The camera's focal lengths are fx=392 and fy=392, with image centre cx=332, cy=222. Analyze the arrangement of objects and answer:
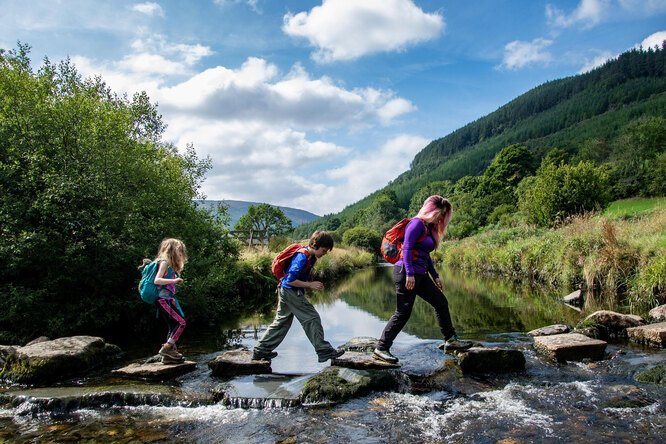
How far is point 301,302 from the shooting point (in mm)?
5641

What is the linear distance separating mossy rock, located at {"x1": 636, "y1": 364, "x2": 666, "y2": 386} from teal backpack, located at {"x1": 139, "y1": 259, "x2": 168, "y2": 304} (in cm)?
678

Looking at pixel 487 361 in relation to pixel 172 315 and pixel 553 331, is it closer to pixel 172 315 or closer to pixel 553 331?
pixel 553 331

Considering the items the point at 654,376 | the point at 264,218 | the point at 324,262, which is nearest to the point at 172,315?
the point at 654,376

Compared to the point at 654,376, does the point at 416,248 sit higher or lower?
higher

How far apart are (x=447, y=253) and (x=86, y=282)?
95.4ft

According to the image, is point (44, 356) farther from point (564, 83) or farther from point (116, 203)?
point (564, 83)

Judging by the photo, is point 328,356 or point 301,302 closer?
point 301,302

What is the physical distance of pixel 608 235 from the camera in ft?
40.3

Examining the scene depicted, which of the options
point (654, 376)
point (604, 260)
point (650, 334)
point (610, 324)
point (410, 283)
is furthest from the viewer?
point (604, 260)

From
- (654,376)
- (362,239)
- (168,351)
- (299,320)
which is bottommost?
(654,376)

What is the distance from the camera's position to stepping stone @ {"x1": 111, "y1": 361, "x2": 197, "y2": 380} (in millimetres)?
5770

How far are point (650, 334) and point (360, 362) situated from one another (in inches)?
202

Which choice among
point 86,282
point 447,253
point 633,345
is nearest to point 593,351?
point 633,345

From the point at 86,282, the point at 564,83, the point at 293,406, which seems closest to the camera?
the point at 293,406
